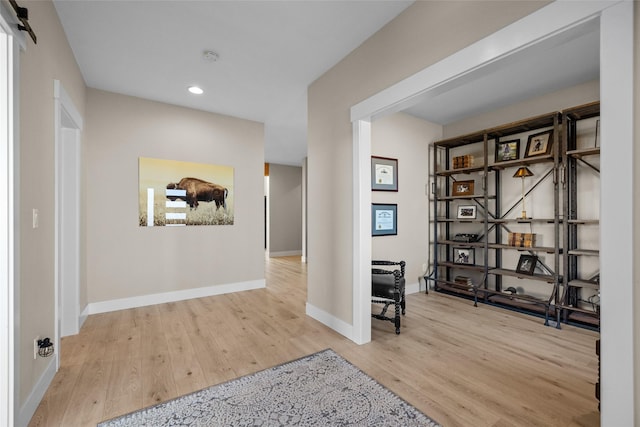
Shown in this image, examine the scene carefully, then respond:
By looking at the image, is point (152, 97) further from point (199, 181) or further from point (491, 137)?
point (491, 137)

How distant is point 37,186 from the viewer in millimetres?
1842

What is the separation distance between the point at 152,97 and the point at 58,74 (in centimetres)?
148

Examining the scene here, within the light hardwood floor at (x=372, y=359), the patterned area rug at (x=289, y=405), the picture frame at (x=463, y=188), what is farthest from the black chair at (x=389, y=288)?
the picture frame at (x=463, y=188)

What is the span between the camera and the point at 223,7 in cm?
215

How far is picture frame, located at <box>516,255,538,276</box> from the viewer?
3543 mm

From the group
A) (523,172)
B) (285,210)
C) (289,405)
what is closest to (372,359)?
(289,405)

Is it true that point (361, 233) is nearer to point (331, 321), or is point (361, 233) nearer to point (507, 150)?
point (331, 321)

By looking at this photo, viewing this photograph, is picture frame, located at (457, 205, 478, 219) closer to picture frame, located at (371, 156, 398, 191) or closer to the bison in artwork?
picture frame, located at (371, 156, 398, 191)

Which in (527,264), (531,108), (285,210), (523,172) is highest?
(531,108)

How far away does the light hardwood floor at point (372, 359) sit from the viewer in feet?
5.82

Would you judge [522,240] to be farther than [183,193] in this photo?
No

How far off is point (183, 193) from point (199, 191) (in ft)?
0.69

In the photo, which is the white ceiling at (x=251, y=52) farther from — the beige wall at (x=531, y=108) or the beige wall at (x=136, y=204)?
the beige wall at (x=136, y=204)

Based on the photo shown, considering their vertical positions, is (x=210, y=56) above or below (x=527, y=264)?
above
